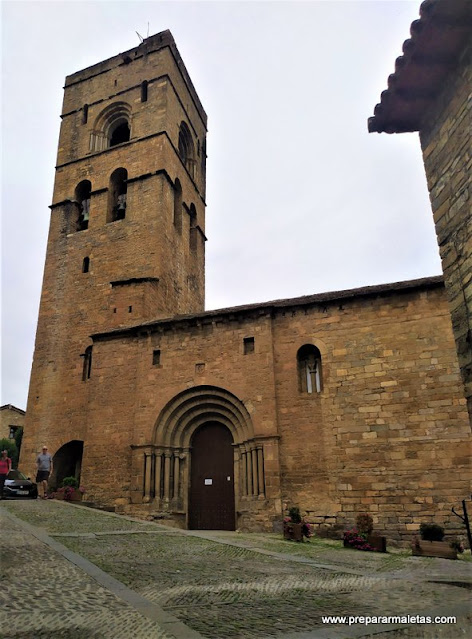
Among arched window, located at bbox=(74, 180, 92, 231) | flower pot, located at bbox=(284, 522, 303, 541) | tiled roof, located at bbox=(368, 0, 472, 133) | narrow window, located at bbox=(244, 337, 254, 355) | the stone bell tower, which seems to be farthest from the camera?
arched window, located at bbox=(74, 180, 92, 231)

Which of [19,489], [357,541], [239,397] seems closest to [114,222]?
[239,397]

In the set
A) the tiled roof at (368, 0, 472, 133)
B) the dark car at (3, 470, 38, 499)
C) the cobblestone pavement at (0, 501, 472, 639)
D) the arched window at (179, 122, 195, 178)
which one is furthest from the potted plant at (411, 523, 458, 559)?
the arched window at (179, 122, 195, 178)

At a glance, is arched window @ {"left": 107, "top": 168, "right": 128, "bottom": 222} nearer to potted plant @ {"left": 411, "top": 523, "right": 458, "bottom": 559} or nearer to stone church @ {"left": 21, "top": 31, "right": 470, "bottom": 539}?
stone church @ {"left": 21, "top": 31, "right": 470, "bottom": 539}

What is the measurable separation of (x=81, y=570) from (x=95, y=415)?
9.75 meters

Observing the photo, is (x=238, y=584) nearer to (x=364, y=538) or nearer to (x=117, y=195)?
(x=364, y=538)

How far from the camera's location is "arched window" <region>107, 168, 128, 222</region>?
71.9 feet

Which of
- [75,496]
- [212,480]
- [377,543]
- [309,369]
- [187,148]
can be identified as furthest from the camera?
[187,148]

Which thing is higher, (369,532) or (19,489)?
(19,489)

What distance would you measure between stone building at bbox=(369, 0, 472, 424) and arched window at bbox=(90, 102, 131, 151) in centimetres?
2100

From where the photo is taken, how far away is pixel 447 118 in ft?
17.5

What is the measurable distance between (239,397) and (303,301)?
11.4ft

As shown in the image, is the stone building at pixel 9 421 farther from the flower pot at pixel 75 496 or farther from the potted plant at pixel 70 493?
the flower pot at pixel 75 496

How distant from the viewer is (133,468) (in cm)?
1407

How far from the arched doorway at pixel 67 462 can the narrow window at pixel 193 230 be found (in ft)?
36.0
